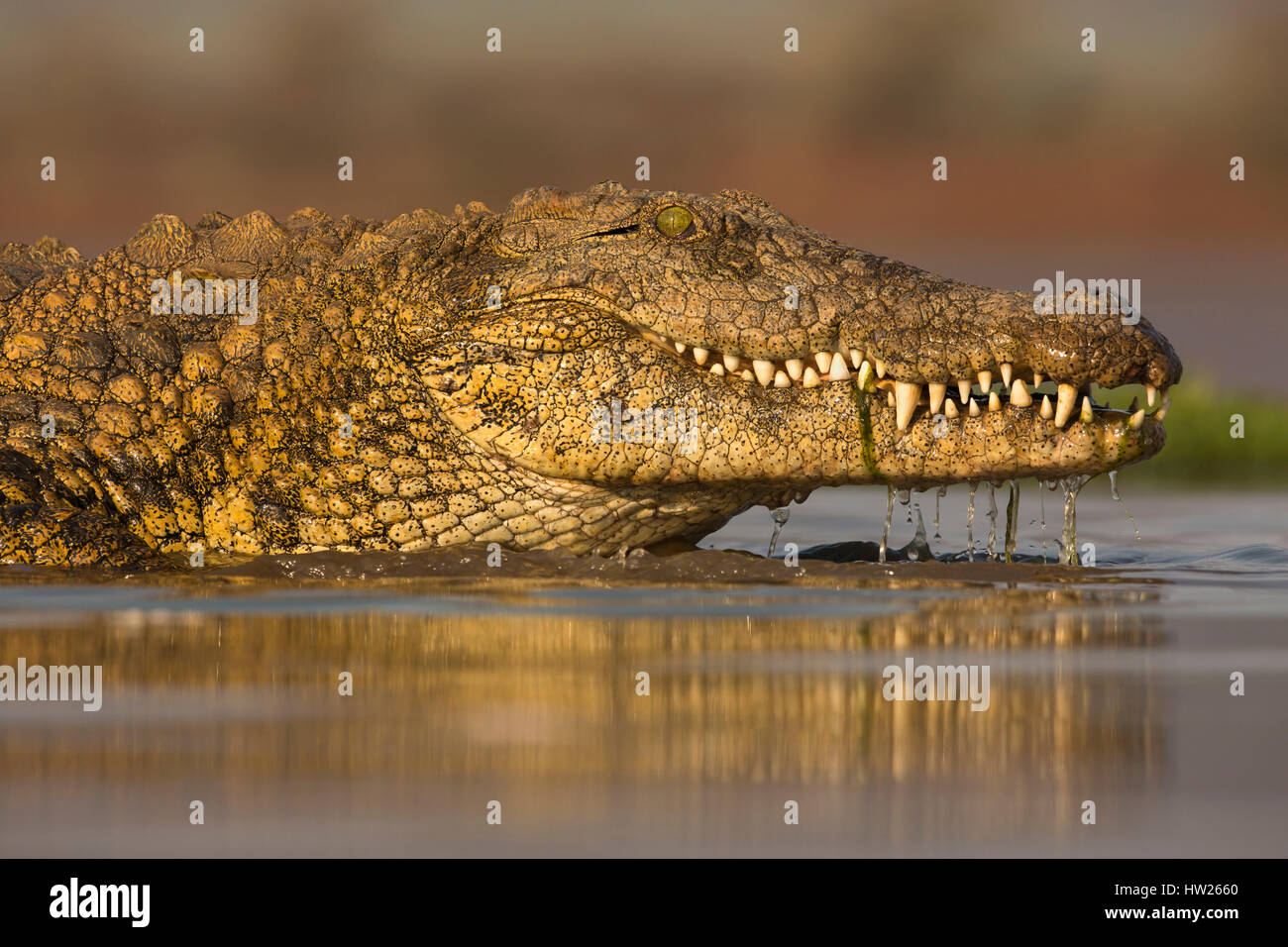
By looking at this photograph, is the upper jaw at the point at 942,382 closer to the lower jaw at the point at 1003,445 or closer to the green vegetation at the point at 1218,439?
the lower jaw at the point at 1003,445

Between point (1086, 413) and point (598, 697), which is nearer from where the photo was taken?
point (598, 697)

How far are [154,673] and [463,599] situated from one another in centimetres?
166

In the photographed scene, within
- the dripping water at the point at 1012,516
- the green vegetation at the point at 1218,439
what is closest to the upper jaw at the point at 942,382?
the dripping water at the point at 1012,516

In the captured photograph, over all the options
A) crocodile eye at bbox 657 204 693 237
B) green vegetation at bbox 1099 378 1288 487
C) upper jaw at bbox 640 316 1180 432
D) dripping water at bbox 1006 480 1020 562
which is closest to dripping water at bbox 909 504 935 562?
dripping water at bbox 1006 480 1020 562

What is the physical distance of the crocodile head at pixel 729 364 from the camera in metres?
6.51

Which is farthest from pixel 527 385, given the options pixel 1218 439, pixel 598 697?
pixel 1218 439

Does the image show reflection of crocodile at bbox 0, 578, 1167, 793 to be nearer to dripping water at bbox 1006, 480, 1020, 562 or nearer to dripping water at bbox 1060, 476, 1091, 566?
dripping water at bbox 1060, 476, 1091, 566

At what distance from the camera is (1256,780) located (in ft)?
10.5

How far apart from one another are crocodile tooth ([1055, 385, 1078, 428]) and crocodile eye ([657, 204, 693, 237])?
174 centimetres

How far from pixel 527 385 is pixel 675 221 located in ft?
3.15

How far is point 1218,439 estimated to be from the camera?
58.8 ft

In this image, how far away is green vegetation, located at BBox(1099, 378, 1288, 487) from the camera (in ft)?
56.0

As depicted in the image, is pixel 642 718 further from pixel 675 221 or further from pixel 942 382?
pixel 675 221

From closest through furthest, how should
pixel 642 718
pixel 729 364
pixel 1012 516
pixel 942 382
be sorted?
pixel 642 718 → pixel 942 382 → pixel 729 364 → pixel 1012 516
